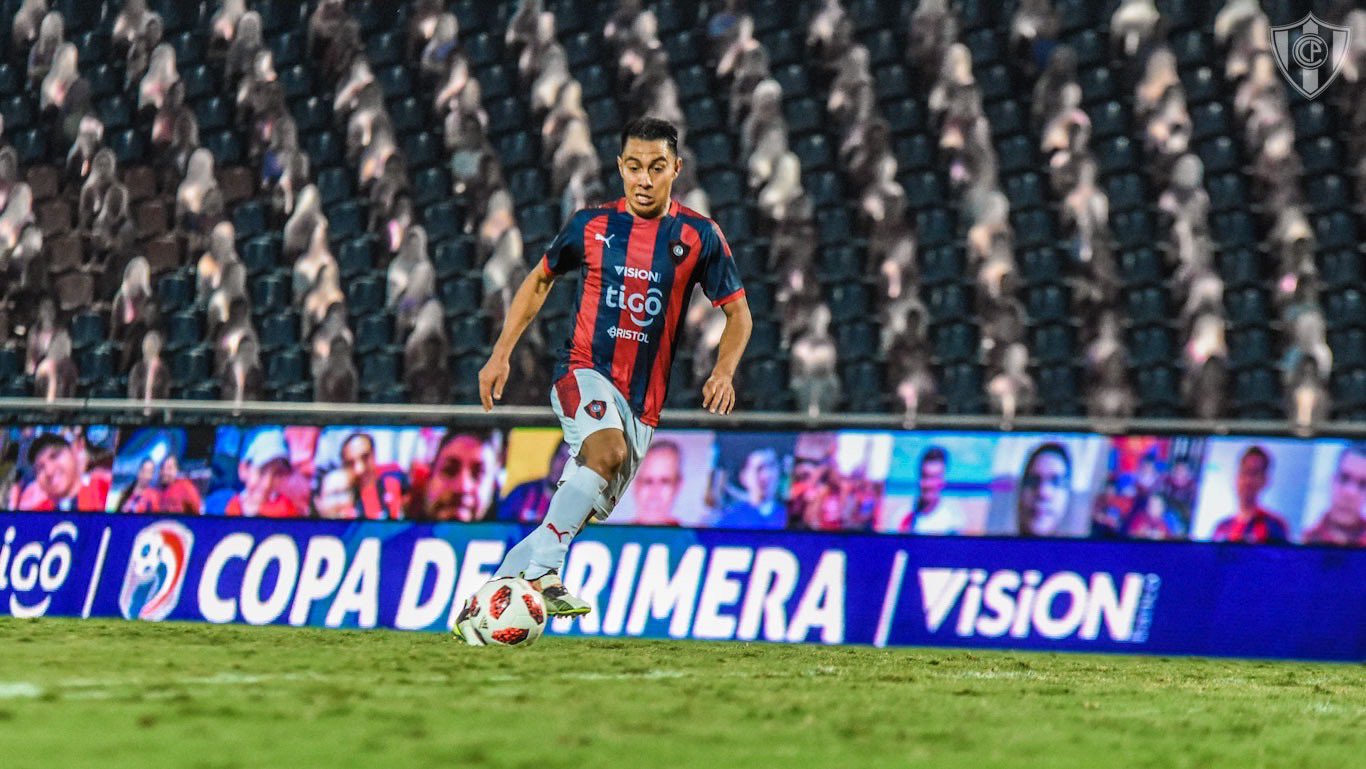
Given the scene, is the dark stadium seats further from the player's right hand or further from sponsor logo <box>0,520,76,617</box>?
the player's right hand

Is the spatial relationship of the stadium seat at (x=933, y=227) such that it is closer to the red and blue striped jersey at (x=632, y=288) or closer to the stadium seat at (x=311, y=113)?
the stadium seat at (x=311, y=113)

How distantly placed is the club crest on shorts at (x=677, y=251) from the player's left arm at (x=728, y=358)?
24 cm

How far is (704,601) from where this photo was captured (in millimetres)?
8406

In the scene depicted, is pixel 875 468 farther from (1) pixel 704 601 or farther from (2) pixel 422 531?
(2) pixel 422 531

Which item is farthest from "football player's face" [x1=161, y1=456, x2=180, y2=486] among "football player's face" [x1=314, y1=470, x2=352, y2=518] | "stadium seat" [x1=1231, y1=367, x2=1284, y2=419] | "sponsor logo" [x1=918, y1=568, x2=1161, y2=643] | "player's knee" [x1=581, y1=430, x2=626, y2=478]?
"stadium seat" [x1=1231, y1=367, x2=1284, y2=419]

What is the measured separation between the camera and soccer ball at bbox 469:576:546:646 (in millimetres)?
5430

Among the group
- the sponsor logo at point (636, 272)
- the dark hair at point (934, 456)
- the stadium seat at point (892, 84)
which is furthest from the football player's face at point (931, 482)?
the stadium seat at point (892, 84)

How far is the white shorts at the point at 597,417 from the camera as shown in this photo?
5.63 m

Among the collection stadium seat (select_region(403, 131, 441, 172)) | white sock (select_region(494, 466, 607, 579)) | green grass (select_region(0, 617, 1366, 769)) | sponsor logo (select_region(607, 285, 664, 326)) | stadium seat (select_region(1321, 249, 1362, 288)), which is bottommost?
green grass (select_region(0, 617, 1366, 769))

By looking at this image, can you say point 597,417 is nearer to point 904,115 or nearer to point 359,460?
point 359,460

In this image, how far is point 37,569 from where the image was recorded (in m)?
9.47

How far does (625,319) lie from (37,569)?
5152mm

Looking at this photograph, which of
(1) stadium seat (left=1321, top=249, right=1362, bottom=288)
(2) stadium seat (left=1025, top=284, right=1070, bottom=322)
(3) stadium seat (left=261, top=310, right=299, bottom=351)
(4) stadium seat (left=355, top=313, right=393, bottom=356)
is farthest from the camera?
(3) stadium seat (left=261, top=310, right=299, bottom=351)

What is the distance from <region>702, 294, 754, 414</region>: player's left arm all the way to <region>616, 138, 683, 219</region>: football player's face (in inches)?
17.2
